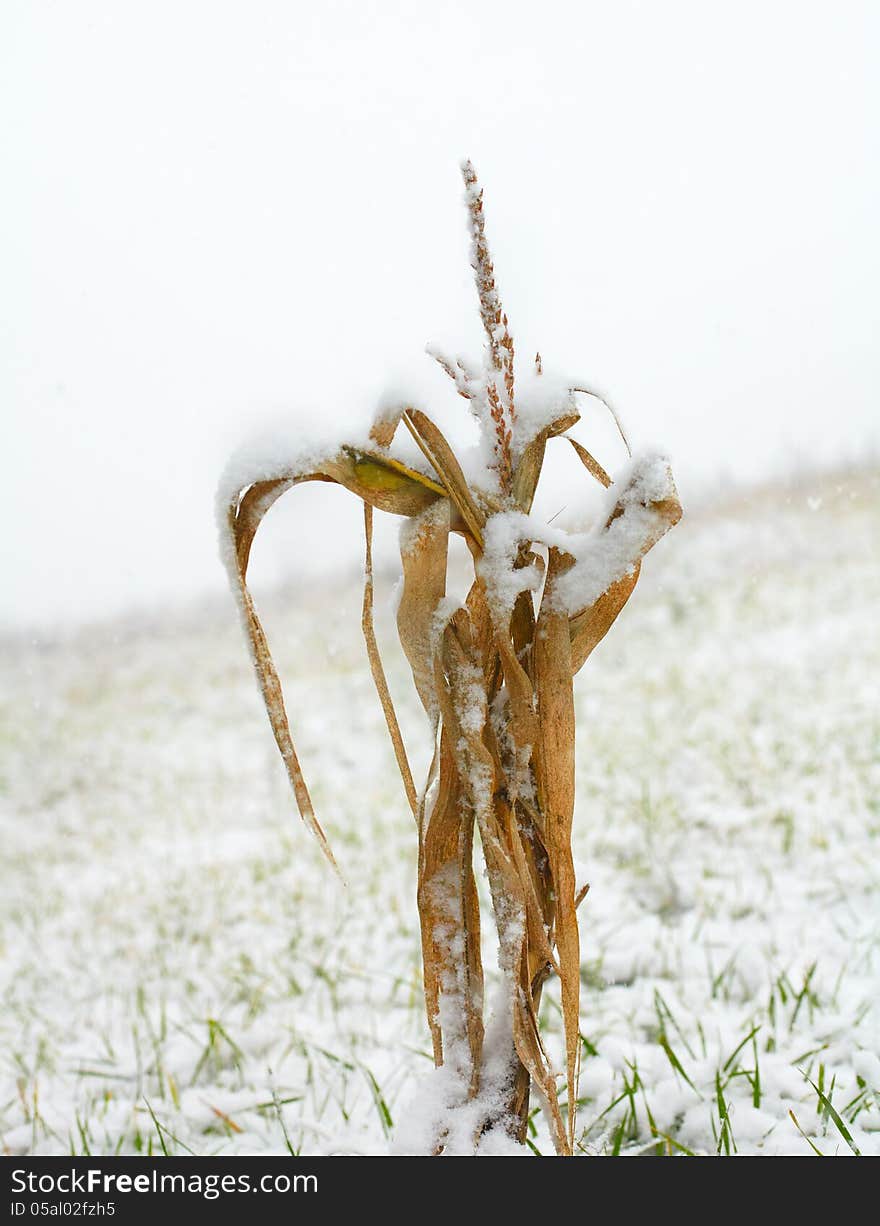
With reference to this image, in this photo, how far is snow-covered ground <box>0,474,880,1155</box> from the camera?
1.40 metres

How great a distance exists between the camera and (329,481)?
0.77 metres

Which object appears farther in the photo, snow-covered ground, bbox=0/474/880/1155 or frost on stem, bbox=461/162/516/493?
snow-covered ground, bbox=0/474/880/1155

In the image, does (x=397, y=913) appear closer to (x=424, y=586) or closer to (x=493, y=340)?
(x=424, y=586)

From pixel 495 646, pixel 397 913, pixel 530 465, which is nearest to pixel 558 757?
pixel 495 646

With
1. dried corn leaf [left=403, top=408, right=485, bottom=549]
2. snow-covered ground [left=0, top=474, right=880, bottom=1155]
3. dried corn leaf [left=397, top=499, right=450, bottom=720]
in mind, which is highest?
dried corn leaf [left=403, top=408, right=485, bottom=549]

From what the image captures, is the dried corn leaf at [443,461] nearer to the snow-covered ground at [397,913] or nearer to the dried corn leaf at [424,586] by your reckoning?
the dried corn leaf at [424,586]

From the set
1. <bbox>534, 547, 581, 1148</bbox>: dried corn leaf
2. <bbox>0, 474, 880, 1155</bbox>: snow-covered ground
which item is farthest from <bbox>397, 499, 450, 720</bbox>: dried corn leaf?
<bbox>0, 474, 880, 1155</bbox>: snow-covered ground

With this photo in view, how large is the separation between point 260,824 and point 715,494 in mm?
5634

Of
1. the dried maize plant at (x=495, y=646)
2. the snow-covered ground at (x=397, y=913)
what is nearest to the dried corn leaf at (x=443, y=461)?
the dried maize plant at (x=495, y=646)

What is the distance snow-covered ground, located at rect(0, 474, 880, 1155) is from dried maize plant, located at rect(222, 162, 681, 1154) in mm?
225

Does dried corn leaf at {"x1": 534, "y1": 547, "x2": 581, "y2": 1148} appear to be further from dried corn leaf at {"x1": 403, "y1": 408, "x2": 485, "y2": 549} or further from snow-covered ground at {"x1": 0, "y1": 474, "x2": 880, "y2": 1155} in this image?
snow-covered ground at {"x1": 0, "y1": 474, "x2": 880, "y2": 1155}

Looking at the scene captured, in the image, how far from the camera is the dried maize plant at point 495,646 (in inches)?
30.6
